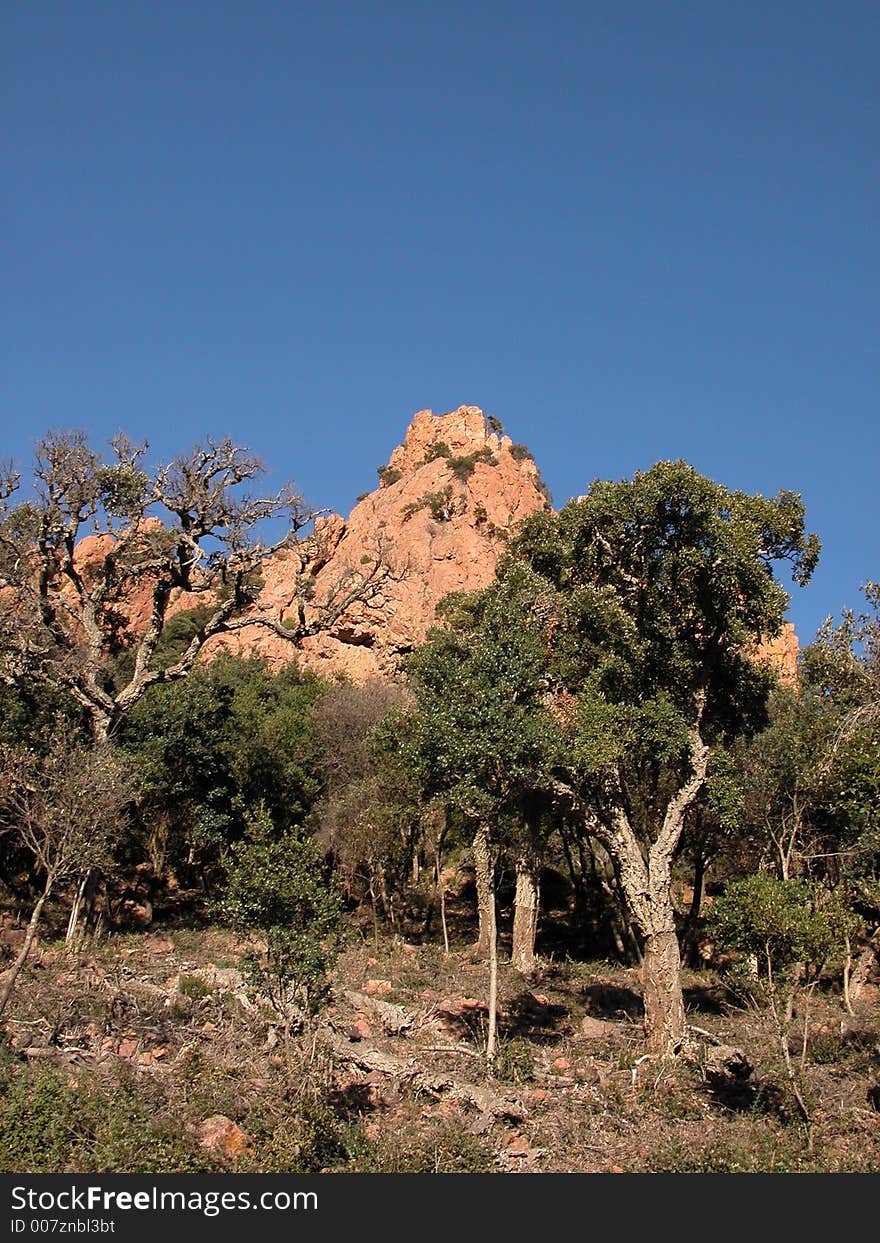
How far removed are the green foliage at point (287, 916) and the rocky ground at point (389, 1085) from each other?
78cm

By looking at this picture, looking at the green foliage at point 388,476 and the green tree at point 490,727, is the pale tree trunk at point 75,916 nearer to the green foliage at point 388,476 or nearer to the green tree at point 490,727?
the green tree at point 490,727

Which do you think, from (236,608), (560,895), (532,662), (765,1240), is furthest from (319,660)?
(765,1240)

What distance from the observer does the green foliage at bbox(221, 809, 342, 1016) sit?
530 inches

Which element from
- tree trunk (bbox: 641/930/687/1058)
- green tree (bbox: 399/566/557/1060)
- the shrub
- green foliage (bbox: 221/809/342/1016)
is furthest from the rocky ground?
the shrub

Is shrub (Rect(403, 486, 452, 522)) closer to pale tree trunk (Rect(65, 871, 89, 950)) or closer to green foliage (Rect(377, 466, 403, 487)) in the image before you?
green foliage (Rect(377, 466, 403, 487))

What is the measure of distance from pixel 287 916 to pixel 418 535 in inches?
2056

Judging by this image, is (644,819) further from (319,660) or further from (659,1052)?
(319,660)

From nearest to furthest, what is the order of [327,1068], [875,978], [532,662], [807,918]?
[327,1068] → [807,918] → [532,662] → [875,978]

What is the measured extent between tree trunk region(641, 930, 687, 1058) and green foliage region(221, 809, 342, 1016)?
6211 millimetres

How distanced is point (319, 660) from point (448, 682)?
40.9m

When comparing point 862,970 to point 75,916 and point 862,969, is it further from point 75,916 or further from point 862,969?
point 75,916

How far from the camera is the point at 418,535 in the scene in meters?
65.1

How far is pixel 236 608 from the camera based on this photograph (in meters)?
28.5

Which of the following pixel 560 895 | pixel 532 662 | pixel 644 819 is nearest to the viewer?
pixel 532 662
